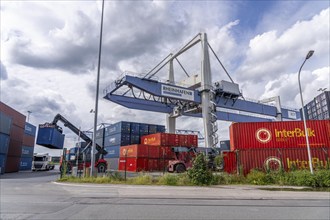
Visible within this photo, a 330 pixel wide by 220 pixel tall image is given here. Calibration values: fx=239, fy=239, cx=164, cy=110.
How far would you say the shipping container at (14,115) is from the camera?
2910cm

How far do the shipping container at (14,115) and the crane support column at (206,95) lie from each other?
24.1m

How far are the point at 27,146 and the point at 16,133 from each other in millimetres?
7520

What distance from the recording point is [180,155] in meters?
23.7

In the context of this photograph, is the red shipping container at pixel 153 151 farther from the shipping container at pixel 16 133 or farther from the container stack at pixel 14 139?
the shipping container at pixel 16 133

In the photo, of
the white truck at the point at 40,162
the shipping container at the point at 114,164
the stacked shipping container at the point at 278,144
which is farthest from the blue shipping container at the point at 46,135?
the stacked shipping container at the point at 278,144

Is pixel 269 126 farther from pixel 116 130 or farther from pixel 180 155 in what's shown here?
pixel 116 130

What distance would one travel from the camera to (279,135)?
60.1 feet

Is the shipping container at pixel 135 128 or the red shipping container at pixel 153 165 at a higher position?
the shipping container at pixel 135 128

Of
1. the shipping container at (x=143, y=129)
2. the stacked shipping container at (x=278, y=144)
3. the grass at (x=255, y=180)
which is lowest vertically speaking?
the grass at (x=255, y=180)

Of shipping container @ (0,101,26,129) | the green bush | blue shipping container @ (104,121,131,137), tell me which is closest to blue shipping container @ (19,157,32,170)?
shipping container @ (0,101,26,129)

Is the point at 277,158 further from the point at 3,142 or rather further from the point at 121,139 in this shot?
the point at 3,142

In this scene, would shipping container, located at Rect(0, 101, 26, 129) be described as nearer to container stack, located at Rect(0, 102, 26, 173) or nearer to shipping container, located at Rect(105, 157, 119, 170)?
container stack, located at Rect(0, 102, 26, 173)

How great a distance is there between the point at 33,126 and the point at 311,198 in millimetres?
44696

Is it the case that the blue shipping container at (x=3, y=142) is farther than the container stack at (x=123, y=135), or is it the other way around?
the container stack at (x=123, y=135)
